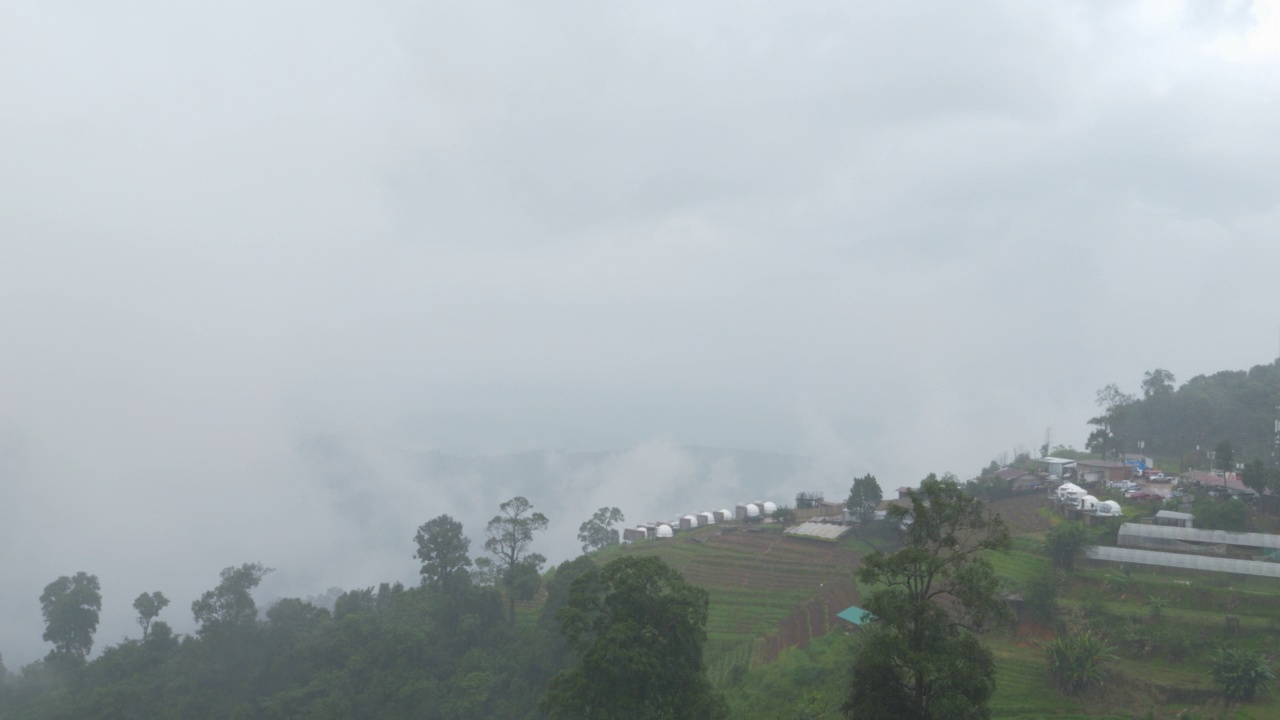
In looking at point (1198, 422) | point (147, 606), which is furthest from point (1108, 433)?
point (147, 606)

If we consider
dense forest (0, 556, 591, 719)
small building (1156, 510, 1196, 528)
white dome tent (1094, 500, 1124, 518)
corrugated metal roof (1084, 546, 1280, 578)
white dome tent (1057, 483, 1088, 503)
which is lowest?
dense forest (0, 556, 591, 719)

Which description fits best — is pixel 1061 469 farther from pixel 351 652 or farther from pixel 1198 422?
pixel 351 652

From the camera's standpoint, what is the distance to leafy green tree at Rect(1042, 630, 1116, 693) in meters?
35.5

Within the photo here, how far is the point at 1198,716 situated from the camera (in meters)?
32.7

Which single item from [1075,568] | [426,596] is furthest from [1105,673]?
[426,596]

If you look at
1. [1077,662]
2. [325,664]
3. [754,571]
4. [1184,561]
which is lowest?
[325,664]

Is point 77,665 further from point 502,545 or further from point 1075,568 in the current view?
point 1075,568

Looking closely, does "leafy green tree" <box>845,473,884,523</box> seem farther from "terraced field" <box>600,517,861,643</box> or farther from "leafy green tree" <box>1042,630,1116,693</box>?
"leafy green tree" <box>1042,630,1116,693</box>

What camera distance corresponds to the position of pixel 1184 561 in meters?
43.9

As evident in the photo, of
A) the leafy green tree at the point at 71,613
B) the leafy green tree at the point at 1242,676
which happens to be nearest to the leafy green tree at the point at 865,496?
the leafy green tree at the point at 1242,676

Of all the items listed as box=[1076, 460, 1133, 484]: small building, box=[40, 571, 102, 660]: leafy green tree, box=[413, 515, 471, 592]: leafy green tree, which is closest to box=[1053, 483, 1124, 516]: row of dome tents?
box=[1076, 460, 1133, 484]: small building

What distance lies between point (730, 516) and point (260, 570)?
162 ft

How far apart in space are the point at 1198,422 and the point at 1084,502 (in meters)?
42.9

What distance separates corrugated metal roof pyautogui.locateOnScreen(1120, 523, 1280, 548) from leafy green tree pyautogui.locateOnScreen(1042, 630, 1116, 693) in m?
15.1
